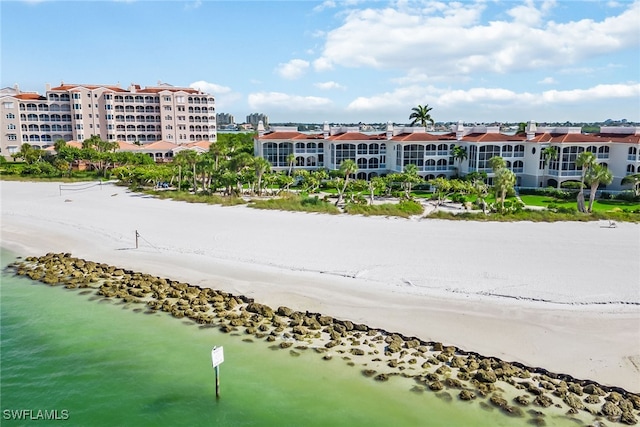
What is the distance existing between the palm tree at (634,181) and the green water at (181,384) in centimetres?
4616

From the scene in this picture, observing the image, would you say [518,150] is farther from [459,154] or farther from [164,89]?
[164,89]

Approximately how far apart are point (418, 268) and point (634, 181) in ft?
129

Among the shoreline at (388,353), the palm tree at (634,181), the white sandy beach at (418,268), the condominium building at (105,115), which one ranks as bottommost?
the shoreline at (388,353)

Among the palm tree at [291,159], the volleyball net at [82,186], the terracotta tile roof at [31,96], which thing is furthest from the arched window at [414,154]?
the terracotta tile roof at [31,96]

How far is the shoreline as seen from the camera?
15.1 metres

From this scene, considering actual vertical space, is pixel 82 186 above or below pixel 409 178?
below

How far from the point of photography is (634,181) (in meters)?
52.1

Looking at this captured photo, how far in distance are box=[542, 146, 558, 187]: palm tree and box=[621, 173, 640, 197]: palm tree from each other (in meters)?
7.49

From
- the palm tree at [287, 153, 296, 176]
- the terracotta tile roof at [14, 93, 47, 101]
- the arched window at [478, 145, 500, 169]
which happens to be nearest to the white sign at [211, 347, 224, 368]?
the palm tree at [287, 153, 296, 176]

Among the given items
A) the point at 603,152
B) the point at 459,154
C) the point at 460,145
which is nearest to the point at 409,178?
the point at 459,154

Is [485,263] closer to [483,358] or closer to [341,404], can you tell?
[483,358]

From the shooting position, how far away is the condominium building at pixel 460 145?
56375 millimetres

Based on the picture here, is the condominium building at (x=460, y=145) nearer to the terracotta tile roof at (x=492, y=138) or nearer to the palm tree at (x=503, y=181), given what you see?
the terracotta tile roof at (x=492, y=138)

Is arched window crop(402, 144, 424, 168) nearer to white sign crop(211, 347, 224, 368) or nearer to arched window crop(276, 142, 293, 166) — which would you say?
arched window crop(276, 142, 293, 166)
